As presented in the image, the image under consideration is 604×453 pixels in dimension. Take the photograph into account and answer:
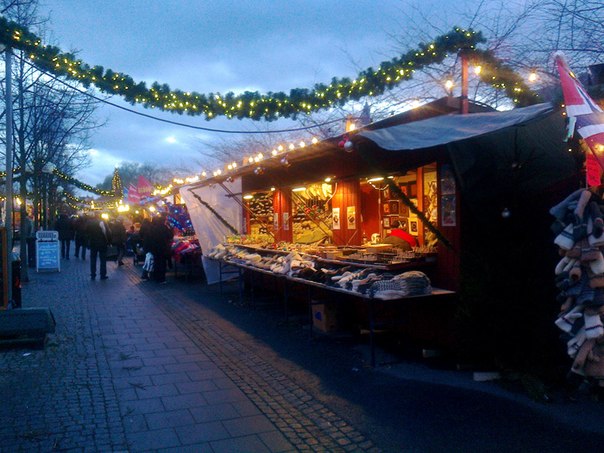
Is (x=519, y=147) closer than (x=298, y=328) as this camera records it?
Yes

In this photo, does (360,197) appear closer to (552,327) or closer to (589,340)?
(552,327)

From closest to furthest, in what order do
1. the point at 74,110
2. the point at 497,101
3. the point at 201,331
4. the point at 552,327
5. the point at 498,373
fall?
the point at 552,327, the point at 498,373, the point at 201,331, the point at 497,101, the point at 74,110

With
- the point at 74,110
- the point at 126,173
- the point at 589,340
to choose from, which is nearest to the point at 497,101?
the point at 589,340

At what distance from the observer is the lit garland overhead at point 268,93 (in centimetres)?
925

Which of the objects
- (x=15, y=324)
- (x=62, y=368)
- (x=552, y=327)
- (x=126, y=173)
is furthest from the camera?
(x=126, y=173)

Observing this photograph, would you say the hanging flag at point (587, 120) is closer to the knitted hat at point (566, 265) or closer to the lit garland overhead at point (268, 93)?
the knitted hat at point (566, 265)

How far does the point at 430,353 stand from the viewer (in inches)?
301

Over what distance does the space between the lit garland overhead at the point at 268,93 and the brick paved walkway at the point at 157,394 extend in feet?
13.0

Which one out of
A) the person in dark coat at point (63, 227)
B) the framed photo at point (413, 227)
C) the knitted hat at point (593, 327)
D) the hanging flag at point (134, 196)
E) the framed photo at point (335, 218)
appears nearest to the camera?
the knitted hat at point (593, 327)

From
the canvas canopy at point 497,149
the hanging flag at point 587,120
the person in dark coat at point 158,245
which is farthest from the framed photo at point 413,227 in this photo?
the person in dark coat at point 158,245

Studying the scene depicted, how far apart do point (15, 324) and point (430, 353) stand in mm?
5775

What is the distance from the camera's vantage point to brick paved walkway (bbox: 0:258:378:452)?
516 cm

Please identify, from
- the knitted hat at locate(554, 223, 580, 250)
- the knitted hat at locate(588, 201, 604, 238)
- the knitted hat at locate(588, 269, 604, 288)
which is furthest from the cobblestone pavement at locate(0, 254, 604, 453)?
the knitted hat at locate(588, 201, 604, 238)

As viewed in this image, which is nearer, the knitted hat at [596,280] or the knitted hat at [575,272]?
the knitted hat at [596,280]
